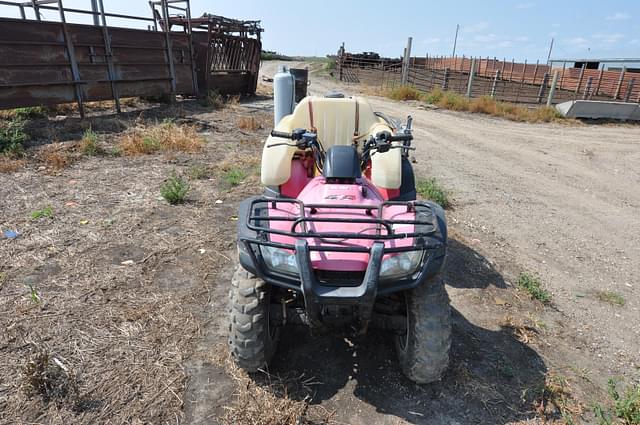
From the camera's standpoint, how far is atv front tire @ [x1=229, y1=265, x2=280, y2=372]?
7.62 feet

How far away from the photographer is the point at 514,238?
15.7ft

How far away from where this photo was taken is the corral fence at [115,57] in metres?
7.68

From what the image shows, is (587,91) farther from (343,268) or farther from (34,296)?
(34,296)

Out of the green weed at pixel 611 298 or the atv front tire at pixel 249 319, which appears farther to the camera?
the green weed at pixel 611 298

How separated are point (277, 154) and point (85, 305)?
1847 millimetres

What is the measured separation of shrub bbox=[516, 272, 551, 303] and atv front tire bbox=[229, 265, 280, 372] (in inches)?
96.3

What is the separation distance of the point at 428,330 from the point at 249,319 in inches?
39.5

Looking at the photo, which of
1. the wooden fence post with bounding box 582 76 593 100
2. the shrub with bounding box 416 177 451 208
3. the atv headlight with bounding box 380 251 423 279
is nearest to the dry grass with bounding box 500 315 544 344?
the atv headlight with bounding box 380 251 423 279

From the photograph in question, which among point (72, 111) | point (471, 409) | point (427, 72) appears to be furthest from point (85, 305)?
point (427, 72)

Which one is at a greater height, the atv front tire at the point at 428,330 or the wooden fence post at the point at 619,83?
the wooden fence post at the point at 619,83

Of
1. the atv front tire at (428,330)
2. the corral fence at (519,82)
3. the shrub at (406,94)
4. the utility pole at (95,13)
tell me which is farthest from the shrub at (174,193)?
the corral fence at (519,82)

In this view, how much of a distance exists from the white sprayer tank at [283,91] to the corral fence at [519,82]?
45.0 feet

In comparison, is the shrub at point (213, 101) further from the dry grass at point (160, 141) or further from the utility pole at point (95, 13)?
the dry grass at point (160, 141)

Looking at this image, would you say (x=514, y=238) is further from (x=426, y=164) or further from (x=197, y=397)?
(x=197, y=397)
